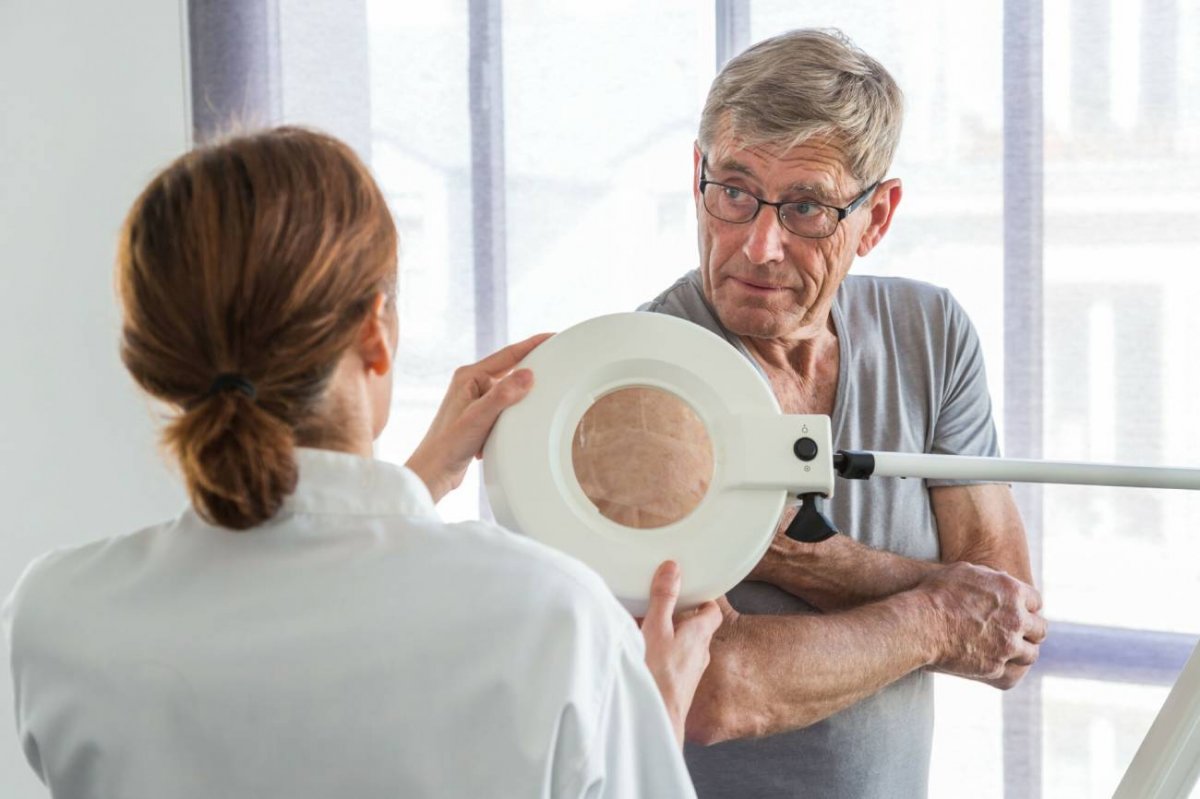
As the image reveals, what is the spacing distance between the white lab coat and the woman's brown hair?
0.05 metres

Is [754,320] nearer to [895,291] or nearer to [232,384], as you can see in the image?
[895,291]

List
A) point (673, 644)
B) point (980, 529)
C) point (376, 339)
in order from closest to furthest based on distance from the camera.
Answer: point (376, 339) < point (673, 644) < point (980, 529)

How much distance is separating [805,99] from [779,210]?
5.2 inches

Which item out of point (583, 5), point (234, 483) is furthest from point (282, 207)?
point (583, 5)

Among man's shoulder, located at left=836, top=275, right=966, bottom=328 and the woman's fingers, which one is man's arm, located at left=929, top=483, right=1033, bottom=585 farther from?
the woman's fingers

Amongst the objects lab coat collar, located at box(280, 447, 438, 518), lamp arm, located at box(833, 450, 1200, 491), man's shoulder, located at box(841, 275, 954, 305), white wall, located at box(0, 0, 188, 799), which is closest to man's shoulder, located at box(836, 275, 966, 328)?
man's shoulder, located at box(841, 275, 954, 305)

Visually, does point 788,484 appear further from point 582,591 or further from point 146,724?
point 146,724

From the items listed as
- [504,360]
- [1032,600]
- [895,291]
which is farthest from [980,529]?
[504,360]

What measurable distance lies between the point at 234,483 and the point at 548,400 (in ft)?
1.16

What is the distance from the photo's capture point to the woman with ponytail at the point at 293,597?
834 millimetres

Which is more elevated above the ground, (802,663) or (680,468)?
(680,468)

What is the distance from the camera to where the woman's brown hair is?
856 mm

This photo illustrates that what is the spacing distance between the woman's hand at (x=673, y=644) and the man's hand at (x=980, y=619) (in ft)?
1.44

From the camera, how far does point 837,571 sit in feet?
4.67
